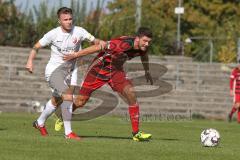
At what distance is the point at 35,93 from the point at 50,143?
1851cm

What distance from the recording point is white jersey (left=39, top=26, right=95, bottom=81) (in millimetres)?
15578

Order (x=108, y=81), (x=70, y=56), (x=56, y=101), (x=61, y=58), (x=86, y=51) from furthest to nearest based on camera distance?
(x=108, y=81) → (x=56, y=101) → (x=61, y=58) → (x=70, y=56) → (x=86, y=51)

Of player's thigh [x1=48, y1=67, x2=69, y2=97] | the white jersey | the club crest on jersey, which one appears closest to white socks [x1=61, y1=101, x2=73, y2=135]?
player's thigh [x1=48, y1=67, x2=69, y2=97]

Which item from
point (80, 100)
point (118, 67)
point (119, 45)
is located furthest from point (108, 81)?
point (119, 45)

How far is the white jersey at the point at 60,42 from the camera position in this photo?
15.6 metres

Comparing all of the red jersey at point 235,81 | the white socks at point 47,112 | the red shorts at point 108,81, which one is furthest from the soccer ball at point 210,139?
the red jersey at point 235,81

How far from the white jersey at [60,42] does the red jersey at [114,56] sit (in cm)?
48

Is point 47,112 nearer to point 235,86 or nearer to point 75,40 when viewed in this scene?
point 75,40

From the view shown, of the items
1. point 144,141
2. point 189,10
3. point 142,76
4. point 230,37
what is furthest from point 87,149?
point 189,10

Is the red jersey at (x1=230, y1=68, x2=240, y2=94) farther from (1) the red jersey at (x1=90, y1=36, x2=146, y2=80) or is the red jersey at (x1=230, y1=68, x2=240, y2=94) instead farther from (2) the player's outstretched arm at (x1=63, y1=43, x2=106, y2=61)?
(2) the player's outstretched arm at (x1=63, y1=43, x2=106, y2=61)

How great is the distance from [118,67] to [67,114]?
1.53m

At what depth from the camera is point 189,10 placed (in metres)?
61.9

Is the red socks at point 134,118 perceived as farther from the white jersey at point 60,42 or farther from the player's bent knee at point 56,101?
the player's bent knee at point 56,101

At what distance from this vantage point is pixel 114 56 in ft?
52.8
